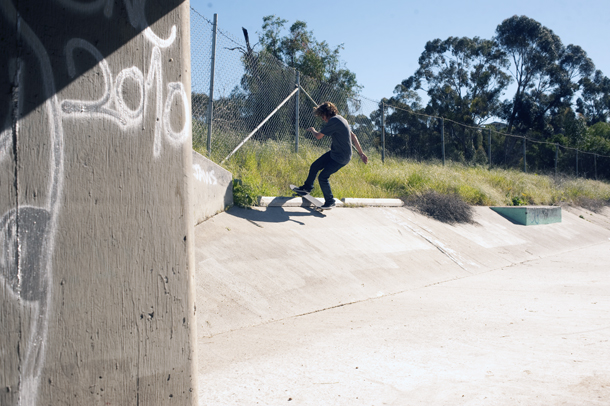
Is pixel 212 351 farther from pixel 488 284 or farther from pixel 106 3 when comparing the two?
pixel 488 284

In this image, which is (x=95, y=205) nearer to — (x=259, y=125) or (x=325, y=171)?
(x=325, y=171)

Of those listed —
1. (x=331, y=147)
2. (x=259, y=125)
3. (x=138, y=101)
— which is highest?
(x=259, y=125)

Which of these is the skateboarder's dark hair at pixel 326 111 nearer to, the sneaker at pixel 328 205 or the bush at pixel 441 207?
the sneaker at pixel 328 205

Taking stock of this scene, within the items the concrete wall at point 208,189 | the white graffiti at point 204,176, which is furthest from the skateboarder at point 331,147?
the white graffiti at point 204,176

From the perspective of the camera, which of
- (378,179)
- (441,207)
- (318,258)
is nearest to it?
(318,258)

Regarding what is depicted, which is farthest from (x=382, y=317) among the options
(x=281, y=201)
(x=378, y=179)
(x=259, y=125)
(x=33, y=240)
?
(x=378, y=179)

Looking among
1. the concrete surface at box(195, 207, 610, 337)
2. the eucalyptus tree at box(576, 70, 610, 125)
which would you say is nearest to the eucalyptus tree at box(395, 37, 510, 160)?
the eucalyptus tree at box(576, 70, 610, 125)

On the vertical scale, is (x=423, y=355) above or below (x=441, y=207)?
below

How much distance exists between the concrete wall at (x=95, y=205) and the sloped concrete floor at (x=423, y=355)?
2.00 ft

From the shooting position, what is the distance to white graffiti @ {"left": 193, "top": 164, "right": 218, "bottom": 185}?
5.34 metres

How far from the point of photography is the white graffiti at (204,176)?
534cm

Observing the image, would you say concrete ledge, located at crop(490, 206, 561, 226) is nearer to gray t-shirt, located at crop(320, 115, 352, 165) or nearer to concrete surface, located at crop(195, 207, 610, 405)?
concrete surface, located at crop(195, 207, 610, 405)

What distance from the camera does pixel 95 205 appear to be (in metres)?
2.29

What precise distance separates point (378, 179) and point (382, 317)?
6117 millimetres
